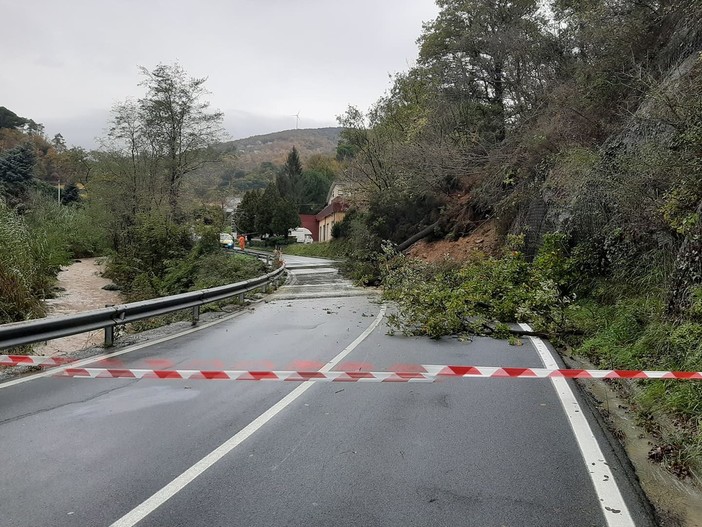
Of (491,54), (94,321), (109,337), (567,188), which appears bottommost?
(109,337)

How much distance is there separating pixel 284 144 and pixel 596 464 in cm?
16152

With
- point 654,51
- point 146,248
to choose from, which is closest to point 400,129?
point 146,248

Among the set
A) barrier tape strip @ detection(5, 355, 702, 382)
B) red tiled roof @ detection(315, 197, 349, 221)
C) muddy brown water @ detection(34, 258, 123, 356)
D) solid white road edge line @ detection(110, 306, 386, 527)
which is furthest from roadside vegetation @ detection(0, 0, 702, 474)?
red tiled roof @ detection(315, 197, 349, 221)

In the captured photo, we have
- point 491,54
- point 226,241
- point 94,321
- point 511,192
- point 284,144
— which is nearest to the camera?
point 94,321

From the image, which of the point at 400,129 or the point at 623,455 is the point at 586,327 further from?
the point at 400,129

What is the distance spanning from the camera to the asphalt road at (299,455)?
323 centimetres

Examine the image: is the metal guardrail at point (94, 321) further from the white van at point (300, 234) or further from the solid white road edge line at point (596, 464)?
the white van at point (300, 234)

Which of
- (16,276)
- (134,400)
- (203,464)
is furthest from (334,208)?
(203,464)

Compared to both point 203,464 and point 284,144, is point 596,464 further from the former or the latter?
point 284,144

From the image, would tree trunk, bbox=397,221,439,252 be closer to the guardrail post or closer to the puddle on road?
the guardrail post

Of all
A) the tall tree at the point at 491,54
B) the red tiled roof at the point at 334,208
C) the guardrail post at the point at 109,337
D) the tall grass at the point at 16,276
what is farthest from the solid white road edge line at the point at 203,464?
the red tiled roof at the point at 334,208

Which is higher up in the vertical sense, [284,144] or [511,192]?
[284,144]

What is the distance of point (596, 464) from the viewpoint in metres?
3.98

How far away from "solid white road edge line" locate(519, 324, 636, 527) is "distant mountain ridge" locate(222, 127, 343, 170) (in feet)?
402
